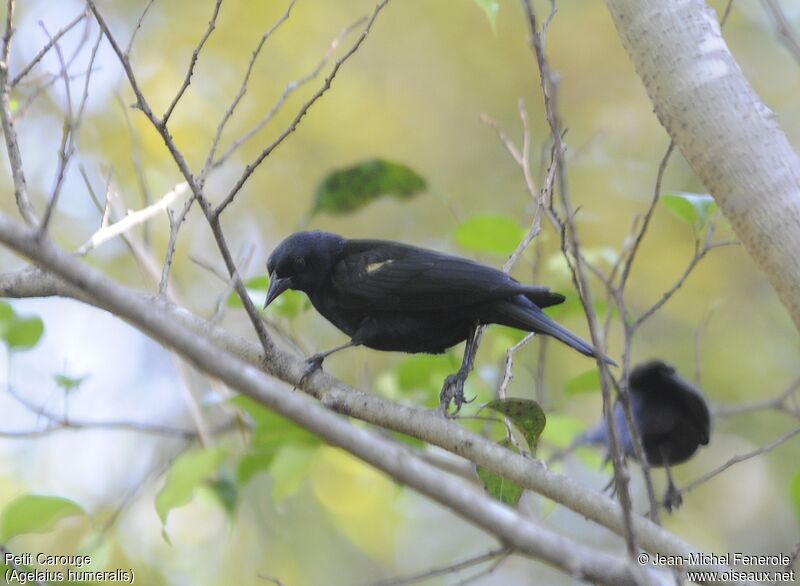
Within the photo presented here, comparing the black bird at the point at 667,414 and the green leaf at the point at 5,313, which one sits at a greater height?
the green leaf at the point at 5,313

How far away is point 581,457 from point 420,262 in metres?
1.62

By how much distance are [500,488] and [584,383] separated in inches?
55.5

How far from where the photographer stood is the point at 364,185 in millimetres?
3867


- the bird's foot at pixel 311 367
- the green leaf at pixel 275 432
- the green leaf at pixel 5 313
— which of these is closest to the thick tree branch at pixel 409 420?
the bird's foot at pixel 311 367

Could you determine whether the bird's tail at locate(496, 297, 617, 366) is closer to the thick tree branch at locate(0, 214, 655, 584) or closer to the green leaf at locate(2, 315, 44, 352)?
the thick tree branch at locate(0, 214, 655, 584)

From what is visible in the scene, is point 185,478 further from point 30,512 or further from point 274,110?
point 274,110

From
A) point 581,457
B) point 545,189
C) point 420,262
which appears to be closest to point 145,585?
point 581,457

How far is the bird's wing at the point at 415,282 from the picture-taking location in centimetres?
336

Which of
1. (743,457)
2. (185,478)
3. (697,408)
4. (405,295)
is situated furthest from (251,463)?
(743,457)

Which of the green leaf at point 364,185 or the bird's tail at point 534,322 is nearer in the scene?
the bird's tail at point 534,322

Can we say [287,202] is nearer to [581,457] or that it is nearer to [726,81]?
[581,457]

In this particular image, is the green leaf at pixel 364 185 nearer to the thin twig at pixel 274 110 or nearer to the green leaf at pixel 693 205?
the thin twig at pixel 274 110

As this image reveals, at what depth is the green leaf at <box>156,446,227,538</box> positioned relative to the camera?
348 cm

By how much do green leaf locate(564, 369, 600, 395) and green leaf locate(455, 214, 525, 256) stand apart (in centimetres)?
73
